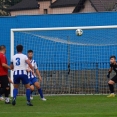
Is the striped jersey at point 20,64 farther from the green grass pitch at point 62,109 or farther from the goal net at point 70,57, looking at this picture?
the goal net at point 70,57

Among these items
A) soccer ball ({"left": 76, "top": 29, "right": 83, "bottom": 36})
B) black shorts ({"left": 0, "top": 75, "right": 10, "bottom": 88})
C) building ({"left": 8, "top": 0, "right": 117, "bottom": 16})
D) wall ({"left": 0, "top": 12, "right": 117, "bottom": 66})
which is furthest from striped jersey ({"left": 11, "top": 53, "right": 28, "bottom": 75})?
building ({"left": 8, "top": 0, "right": 117, "bottom": 16})

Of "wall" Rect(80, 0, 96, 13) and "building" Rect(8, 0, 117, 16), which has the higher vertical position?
"building" Rect(8, 0, 117, 16)

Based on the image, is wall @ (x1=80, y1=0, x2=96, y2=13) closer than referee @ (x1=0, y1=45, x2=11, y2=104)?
No

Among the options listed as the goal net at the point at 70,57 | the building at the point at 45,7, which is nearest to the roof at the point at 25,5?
the building at the point at 45,7

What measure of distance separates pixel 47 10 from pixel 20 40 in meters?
50.4

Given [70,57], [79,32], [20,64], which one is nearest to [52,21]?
[70,57]

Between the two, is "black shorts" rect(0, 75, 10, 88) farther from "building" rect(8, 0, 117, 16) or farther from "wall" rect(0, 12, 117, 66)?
"building" rect(8, 0, 117, 16)

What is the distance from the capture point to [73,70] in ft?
87.6

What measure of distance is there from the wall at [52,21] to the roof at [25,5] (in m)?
41.6

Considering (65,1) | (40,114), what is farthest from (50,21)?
(65,1)

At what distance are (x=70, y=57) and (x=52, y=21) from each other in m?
7.77

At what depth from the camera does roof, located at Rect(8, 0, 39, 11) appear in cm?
7791

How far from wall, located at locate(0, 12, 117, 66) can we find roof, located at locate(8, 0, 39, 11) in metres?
41.6

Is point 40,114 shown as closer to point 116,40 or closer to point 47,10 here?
point 116,40
